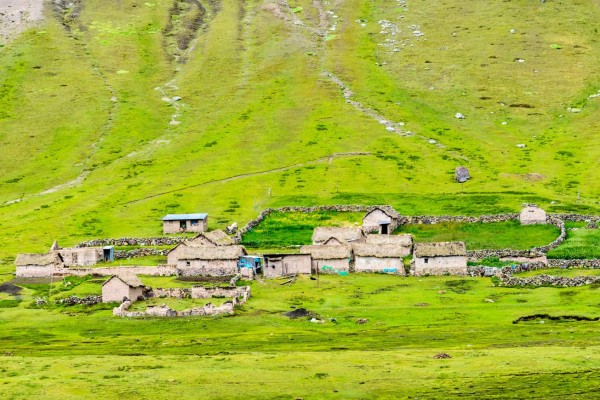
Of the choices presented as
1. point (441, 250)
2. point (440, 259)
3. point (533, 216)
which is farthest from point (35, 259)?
point (533, 216)

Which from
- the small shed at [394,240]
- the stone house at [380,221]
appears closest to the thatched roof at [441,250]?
the small shed at [394,240]

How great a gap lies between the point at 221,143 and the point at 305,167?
78.2 ft

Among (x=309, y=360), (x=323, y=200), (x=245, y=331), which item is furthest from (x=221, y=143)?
(x=309, y=360)

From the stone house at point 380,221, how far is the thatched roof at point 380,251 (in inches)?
691

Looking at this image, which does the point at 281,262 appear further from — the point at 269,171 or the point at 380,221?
the point at 269,171

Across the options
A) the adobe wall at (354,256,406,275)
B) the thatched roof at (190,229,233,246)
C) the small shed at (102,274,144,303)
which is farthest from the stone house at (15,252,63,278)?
the adobe wall at (354,256,406,275)

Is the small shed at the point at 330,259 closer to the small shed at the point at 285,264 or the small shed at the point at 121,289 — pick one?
the small shed at the point at 285,264

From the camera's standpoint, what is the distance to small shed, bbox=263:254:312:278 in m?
106

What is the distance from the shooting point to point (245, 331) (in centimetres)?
7994

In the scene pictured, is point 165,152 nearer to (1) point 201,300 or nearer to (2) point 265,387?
(1) point 201,300

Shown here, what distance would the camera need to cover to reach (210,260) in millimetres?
107562

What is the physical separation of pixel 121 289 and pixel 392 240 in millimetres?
35690

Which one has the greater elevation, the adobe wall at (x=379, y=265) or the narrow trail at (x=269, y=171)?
the narrow trail at (x=269, y=171)

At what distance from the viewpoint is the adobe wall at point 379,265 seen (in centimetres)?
10688
